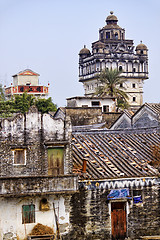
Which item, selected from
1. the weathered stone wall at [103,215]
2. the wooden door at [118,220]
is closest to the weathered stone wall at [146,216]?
the weathered stone wall at [103,215]

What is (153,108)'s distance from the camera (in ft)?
97.5

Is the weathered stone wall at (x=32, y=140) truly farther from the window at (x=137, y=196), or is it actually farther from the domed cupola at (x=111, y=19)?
the domed cupola at (x=111, y=19)

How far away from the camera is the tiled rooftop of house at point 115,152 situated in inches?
853

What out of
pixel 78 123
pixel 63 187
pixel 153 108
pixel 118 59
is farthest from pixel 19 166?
pixel 118 59

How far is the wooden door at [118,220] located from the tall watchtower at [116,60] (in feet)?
206

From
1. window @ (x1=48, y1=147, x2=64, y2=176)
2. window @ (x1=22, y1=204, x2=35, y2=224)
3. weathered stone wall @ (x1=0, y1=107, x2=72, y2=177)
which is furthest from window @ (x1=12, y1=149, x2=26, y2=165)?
window @ (x1=22, y1=204, x2=35, y2=224)

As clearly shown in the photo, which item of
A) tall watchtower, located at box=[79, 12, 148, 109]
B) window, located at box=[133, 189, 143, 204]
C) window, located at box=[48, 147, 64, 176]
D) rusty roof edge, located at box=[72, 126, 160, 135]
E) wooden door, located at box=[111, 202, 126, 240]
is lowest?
wooden door, located at box=[111, 202, 126, 240]

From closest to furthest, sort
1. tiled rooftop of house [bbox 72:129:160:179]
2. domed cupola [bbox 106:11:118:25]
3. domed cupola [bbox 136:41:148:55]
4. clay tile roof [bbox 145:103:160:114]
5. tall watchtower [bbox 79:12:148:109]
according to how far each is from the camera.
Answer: tiled rooftop of house [bbox 72:129:160:179] < clay tile roof [bbox 145:103:160:114] < tall watchtower [bbox 79:12:148:109] < domed cupola [bbox 136:41:148:55] < domed cupola [bbox 106:11:118:25]

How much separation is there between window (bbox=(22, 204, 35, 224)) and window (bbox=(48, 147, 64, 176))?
5.50 ft

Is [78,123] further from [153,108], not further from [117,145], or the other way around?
[117,145]

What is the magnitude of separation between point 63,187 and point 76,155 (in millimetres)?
2850

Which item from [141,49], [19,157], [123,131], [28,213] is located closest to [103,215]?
[28,213]

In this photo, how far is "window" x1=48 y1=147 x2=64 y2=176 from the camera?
2038 centimetres

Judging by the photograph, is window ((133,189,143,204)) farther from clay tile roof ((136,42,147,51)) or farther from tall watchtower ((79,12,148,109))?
clay tile roof ((136,42,147,51))
